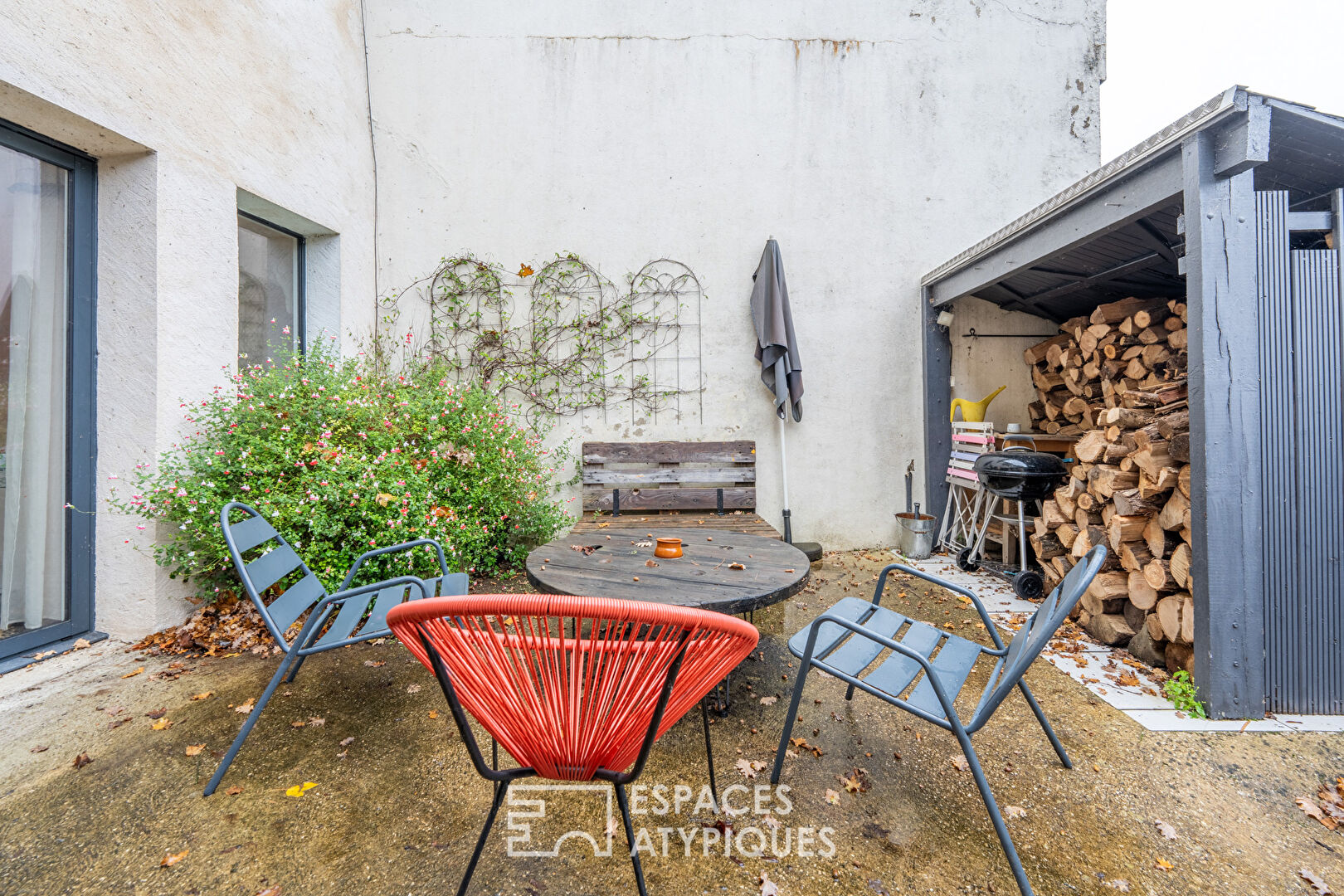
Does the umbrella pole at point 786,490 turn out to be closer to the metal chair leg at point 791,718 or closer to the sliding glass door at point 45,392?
the metal chair leg at point 791,718

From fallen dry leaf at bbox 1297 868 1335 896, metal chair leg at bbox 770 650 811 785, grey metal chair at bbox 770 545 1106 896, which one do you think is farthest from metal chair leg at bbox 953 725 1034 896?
fallen dry leaf at bbox 1297 868 1335 896

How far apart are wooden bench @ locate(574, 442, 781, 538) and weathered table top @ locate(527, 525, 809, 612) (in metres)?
1.61

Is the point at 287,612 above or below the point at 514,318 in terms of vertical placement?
below

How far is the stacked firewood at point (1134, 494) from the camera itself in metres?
2.53

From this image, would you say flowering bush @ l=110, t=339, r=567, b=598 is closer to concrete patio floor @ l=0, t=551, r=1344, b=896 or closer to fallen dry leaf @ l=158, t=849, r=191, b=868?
concrete patio floor @ l=0, t=551, r=1344, b=896

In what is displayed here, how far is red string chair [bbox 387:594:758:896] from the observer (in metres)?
1.04

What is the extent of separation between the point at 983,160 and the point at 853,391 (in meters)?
2.19

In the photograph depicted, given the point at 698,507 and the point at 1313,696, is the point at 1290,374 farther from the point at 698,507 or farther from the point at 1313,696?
the point at 698,507

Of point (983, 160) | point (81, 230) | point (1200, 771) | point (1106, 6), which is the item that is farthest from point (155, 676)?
point (1106, 6)

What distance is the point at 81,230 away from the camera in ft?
9.23

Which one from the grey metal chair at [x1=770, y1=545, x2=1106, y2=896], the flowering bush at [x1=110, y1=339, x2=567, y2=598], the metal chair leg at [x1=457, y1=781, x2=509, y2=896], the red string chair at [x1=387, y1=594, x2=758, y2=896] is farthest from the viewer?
the flowering bush at [x1=110, y1=339, x2=567, y2=598]

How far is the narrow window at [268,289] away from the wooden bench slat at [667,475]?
2236 millimetres

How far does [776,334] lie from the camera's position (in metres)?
4.31

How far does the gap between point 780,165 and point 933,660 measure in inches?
162
